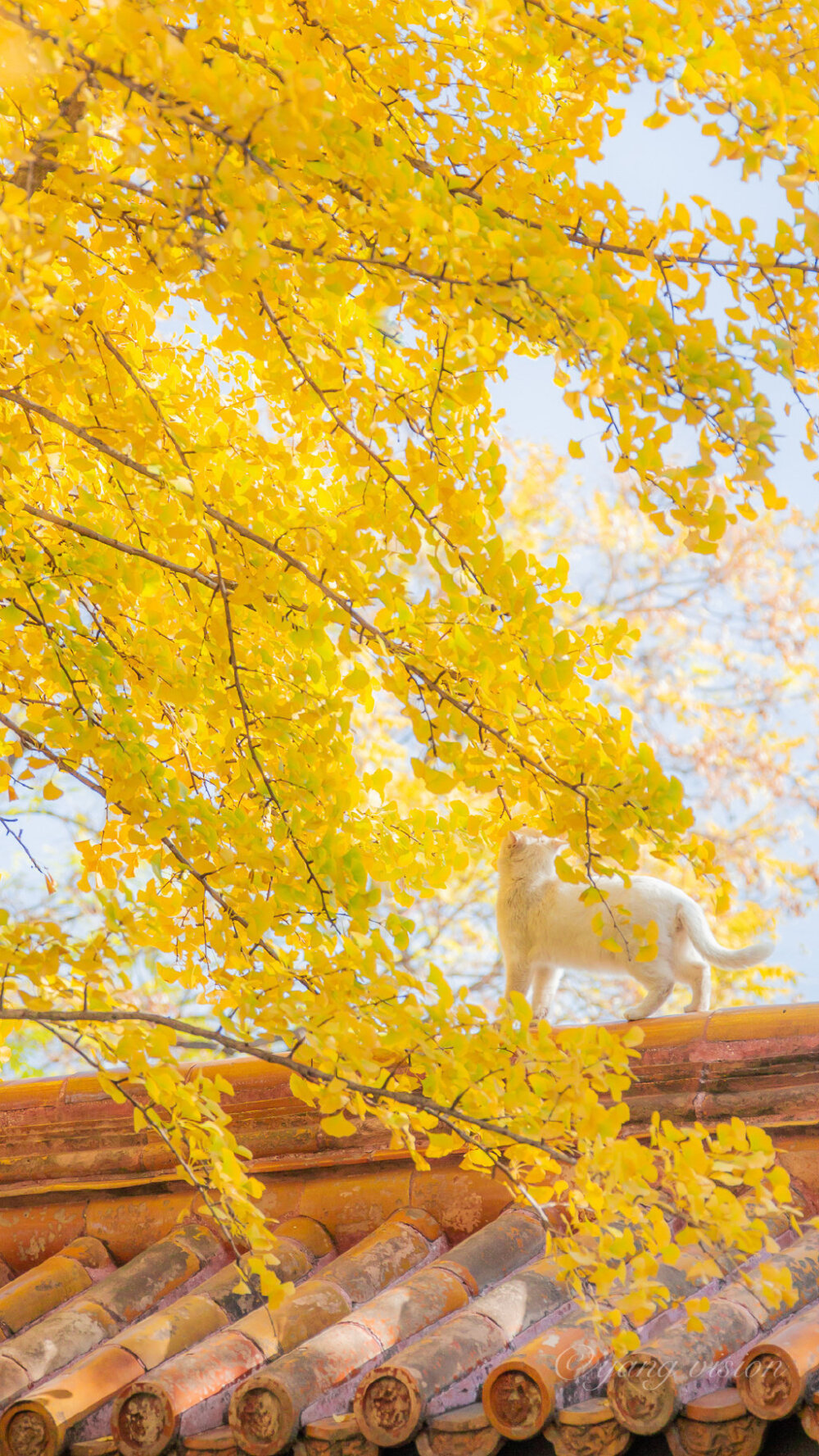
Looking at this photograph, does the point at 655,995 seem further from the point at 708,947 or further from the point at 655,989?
the point at 708,947

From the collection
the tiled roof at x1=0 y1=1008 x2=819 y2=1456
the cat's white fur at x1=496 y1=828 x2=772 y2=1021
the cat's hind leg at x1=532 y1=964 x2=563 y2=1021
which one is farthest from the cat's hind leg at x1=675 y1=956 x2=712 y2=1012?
the tiled roof at x1=0 y1=1008 x2=819 y2=1456

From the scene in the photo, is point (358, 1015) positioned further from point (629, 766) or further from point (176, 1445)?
point (176, 1445)

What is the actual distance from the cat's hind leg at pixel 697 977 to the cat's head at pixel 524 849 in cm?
50

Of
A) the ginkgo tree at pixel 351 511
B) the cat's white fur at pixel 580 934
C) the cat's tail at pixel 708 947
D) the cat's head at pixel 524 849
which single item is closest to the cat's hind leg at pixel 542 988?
the cat's white fur at pixel 580 934

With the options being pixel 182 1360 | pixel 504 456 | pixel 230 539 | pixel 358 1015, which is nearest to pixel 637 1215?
pixel 358 1015

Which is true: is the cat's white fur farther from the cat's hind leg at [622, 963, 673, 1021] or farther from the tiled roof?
the tiled roof

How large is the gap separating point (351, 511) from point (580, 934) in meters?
1.45

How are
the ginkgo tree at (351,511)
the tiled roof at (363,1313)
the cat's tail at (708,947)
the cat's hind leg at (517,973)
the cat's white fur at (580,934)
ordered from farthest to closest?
the cat's hind leg at (517,973), the cat's white fur at (580,934), the cat's tail at (708,947), the tiled roof at (363,1313), the ginkgo tree at (351,511)

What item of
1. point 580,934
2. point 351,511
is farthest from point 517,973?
point 351,511

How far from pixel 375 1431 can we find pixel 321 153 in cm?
206

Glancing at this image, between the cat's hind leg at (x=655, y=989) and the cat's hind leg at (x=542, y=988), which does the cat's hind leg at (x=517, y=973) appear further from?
the cat's hind leg at (x=655, y=989)

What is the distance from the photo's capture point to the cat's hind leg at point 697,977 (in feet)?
11.3

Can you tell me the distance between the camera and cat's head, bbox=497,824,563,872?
3.73 meters

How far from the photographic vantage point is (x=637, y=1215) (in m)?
1.91
